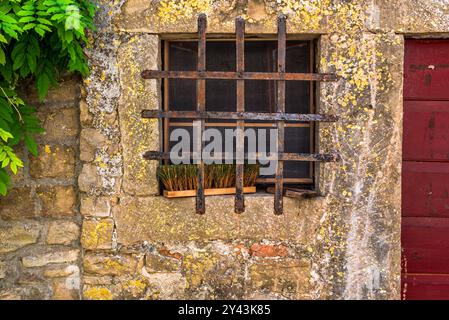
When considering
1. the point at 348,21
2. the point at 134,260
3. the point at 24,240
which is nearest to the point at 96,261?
the point at 134,260

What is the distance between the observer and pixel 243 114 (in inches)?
104

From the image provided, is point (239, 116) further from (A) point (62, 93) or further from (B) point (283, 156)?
(A) point (62, 93)

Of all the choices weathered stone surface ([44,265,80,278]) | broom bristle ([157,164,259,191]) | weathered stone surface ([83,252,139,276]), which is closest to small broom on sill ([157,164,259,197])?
broom bristle ([157,164,259,191])

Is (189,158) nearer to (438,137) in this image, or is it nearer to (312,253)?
(312,253)

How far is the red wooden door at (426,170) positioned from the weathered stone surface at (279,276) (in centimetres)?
58

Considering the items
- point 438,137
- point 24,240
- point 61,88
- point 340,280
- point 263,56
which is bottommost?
point 340,280

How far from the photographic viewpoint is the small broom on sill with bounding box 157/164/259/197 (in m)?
2.67

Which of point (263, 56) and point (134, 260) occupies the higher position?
point (263, 56)

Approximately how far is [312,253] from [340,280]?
20 cm

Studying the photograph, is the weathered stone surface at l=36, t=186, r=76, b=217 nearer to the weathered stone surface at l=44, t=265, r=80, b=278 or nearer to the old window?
the weathered stone surface at l=44, t=265, r=80, b=278

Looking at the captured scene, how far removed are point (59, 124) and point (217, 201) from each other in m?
0.91

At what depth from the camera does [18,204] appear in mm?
2709

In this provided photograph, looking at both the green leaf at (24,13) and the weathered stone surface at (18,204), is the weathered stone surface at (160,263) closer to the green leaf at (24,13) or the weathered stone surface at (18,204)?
the weathered stone surface at (18,204)

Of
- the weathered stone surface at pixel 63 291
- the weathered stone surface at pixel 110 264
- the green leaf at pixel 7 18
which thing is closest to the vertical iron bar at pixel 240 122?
the weathered stone surface at pixel 110 264
